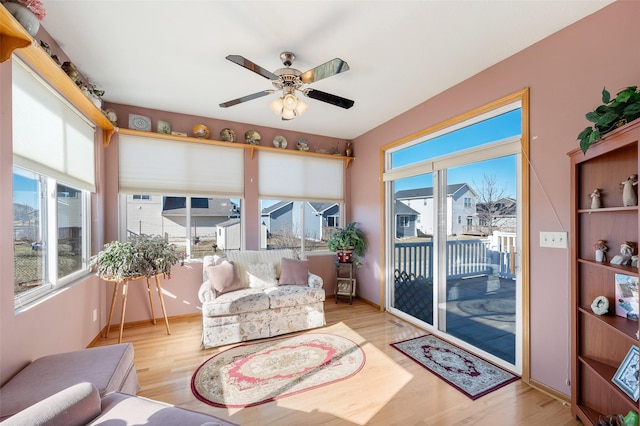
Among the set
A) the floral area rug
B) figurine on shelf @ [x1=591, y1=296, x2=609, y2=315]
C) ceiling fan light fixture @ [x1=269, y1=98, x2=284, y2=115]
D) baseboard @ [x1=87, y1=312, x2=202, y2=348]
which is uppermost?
Result: ceiling fan light fixture @ [x1=269, y1=98, x2=284, y2=115]

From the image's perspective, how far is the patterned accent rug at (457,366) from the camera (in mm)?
2197

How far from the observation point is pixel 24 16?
4.62 feet

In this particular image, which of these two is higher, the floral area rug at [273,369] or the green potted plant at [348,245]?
the green potted plant at [348,245]

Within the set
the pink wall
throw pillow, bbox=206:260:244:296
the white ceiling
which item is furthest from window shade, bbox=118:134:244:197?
the pink wall

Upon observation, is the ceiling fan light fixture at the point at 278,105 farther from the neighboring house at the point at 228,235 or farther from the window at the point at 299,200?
the neighboring house at the point at 228,235

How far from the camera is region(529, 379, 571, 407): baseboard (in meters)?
1.98

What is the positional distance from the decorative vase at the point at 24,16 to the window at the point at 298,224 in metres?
2.91

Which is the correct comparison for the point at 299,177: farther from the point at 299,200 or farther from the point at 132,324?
the point at 132,324

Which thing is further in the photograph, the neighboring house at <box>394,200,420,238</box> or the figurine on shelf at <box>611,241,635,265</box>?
the neighboring house at <box>394,200,420,238</box>

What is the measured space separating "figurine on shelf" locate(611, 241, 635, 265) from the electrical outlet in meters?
0.39

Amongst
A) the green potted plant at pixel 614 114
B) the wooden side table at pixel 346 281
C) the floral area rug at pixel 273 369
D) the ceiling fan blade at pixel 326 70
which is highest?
the ceiling fan blade at pixel 326 70

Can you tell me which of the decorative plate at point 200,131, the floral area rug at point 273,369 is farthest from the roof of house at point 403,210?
the decorative plate at point 200,131

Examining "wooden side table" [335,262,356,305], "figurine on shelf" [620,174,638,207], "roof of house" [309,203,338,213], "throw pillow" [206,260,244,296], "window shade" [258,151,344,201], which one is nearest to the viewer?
"figurine on shelf" [620,174,638,207]

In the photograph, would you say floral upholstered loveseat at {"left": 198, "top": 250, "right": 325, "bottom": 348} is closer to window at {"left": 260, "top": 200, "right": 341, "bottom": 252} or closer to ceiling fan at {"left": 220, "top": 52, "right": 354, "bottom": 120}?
window at {"left": 260, "top": 200, "right": 341, "bottom": 252}
